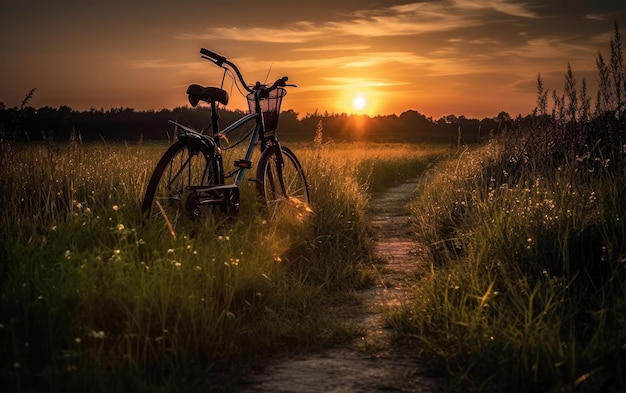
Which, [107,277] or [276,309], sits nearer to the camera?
[107,277]

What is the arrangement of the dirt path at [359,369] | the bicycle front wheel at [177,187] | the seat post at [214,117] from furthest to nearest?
the seat post at [214,117] → the bicycle front wheel at [177,187] → the dirt path at [359,369]

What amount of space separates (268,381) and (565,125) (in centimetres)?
731

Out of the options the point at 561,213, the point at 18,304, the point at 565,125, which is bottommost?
the point at 18,304

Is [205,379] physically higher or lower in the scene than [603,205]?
lower

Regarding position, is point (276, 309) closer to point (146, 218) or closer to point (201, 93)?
point (146, 218)

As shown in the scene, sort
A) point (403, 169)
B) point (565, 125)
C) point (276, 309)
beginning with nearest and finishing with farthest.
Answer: point (276, 309) → point (565, 125) → point (403, 169)

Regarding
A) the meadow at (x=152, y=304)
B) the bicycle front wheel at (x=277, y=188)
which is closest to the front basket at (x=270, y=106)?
the bicycle front wheel at (x=277, y=188)

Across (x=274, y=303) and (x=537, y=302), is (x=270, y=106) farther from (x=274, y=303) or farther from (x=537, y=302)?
(x=537, y=302)

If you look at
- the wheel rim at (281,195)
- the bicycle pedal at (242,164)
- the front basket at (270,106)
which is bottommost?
the wheel rim at (281,195)

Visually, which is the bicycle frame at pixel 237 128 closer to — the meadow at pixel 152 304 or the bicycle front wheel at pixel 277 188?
the bicycle front wheel at pixel 277 188

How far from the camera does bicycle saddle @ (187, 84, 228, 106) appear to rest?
5.92m

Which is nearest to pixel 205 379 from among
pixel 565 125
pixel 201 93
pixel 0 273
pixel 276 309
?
pixel 276 309

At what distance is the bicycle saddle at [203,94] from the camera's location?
592 cm

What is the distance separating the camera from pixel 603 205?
5.13 metres
